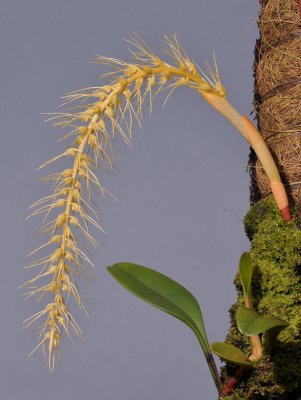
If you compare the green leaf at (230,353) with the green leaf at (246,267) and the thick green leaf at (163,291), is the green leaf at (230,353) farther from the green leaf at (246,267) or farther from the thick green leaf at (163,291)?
the green leaf at (246,267)

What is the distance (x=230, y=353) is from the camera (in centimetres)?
188

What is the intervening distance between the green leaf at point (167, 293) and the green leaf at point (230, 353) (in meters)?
0.05

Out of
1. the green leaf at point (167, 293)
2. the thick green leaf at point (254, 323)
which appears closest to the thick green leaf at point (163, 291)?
the green leaf at point (167, 293)

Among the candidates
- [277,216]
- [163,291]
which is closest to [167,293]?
[163,291]

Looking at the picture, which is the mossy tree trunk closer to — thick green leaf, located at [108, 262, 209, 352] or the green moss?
the green moss

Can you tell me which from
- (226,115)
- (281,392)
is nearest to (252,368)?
(281,392)

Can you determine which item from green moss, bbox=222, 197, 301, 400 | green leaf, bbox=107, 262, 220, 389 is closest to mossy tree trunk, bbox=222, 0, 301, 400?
green moss, bbox=222, 197, 301, 400

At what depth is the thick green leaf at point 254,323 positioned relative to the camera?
1.78 metres

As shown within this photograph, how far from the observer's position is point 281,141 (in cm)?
232

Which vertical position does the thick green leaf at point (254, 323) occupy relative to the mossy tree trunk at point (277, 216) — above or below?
below

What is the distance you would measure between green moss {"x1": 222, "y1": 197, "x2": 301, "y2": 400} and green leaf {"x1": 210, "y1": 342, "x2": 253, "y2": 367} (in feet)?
0.22

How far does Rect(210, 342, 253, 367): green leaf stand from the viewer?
186 cm

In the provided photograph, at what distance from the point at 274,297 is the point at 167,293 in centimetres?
34

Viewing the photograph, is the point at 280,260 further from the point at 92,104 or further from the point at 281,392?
the point at 92,104
